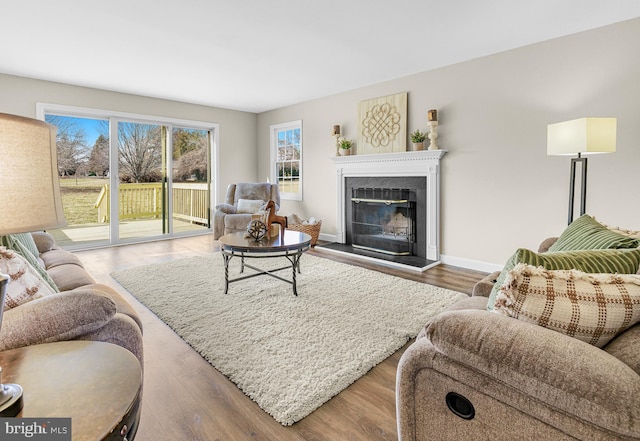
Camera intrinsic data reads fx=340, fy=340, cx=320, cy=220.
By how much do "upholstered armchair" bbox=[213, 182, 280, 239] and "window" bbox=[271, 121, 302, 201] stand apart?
562mm

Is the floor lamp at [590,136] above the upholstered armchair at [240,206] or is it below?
above

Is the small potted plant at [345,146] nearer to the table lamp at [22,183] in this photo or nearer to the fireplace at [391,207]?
the fireplace at [391,207]

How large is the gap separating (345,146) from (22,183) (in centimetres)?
469

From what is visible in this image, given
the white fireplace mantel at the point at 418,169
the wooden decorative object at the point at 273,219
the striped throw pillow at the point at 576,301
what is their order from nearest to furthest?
the striped throw pillow at the point at 576,301
the wooden decorative object at the point at 273,219
the white fireplace mantel at the point at 418,169

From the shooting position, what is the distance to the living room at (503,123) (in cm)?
305

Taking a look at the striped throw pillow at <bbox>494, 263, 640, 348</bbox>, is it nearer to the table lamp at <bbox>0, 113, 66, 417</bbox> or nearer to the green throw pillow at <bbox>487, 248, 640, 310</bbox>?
the green throw pillow at <bbox>487, 248, 640, 310</bbox>

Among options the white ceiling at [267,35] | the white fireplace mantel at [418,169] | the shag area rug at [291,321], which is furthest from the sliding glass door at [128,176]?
the white fireplace mantel at [418,169]

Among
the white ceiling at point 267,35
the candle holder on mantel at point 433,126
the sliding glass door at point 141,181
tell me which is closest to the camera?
the white ceiling at point 267,35

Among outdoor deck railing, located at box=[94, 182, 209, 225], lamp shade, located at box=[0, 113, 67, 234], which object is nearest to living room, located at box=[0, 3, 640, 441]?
outdoor deck railing, located at box=[94, 182, 209, 225]

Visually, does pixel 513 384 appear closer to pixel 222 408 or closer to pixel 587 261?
pixel 587 261

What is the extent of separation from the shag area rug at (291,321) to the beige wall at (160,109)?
9.36ft

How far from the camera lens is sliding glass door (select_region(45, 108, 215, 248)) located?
17.2 ft

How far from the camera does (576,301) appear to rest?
0.88 m

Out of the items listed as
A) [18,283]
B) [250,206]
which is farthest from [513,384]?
[250,206]
